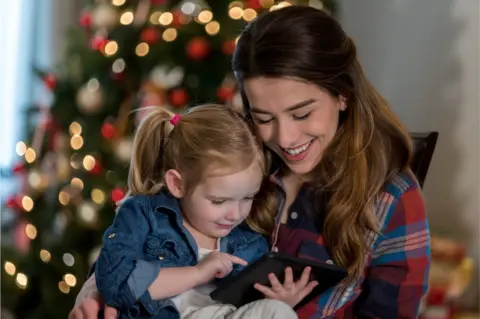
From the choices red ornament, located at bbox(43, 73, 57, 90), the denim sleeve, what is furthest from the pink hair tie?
red ornament, located at bbox(43, 73, 57, 90)

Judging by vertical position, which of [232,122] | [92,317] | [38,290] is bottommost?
[38,290]

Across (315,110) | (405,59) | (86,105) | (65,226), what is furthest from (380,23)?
(315,110)

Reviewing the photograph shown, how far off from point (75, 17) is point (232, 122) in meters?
2.29

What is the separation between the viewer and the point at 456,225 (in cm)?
301

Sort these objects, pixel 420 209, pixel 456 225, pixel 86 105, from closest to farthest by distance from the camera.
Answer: pixel 420 209
pixel 86 105
pixel 456 225

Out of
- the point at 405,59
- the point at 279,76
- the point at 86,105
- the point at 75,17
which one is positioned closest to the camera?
the point at 279,76

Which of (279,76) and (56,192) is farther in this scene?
(56,192)

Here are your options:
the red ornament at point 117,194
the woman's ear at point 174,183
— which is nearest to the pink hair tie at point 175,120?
the woman's ear at point 174,183

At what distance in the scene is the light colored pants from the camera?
1574mm

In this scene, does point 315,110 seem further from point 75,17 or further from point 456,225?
point 75,17

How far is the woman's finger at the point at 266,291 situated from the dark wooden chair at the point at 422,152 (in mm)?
518

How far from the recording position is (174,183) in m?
1.76

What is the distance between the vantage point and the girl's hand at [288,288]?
1.65 meters

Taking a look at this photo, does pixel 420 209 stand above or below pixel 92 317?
above
